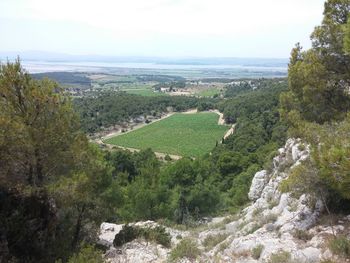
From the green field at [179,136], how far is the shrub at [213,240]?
173 feet

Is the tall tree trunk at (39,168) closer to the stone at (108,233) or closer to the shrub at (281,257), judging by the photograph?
the stone at (108,233)

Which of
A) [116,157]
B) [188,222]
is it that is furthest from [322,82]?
[116,157]

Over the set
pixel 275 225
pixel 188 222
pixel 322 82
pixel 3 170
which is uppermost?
pixel 322 82

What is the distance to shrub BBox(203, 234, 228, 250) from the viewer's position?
1360cm

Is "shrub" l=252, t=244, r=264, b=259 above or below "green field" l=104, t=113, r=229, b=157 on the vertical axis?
above

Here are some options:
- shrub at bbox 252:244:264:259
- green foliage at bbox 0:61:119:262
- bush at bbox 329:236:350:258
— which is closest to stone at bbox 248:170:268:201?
Result: green foliage at bbox 0:61:119:262

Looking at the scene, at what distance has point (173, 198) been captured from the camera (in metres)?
26.4

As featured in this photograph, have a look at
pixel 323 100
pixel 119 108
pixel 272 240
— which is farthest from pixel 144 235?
pixel 119 108

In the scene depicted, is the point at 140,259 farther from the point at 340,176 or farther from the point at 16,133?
the point at 340,176

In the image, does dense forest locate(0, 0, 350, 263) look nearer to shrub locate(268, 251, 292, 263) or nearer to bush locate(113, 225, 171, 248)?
bush locate(113, 225, 171, 248)

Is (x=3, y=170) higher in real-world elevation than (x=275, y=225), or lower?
higher

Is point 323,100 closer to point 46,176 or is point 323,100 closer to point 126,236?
point 126,236

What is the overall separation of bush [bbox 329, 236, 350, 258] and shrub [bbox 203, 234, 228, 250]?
5086 mm

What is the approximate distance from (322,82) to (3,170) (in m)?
11.1
